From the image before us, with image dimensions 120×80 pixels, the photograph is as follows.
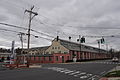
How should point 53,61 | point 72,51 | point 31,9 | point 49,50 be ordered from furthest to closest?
1. point 49,50
2. point 72,51
3. point 53,61
4. point 31,9

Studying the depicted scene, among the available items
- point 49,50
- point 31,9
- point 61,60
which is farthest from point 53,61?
point 31,9

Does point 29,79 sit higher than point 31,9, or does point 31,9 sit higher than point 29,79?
point 31,9

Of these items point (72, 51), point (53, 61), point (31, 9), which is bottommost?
point (53, 61)

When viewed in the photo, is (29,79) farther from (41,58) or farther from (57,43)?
(57,43)

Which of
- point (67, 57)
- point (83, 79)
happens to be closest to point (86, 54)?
point (67, 57)

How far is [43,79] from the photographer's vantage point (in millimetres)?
12492

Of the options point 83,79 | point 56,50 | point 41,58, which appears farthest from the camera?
point 56,50

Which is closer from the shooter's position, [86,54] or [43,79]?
[43,79]

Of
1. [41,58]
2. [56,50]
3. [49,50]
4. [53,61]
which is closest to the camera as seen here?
[53,61]

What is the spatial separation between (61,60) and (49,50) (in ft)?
62.7

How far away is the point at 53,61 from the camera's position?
167 ft

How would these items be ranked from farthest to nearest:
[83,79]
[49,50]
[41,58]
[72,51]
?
[49,50] < [72,51] < [41,58] < [83,79]

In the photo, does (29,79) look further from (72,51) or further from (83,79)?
(72,51)

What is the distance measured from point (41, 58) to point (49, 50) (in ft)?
50.5
